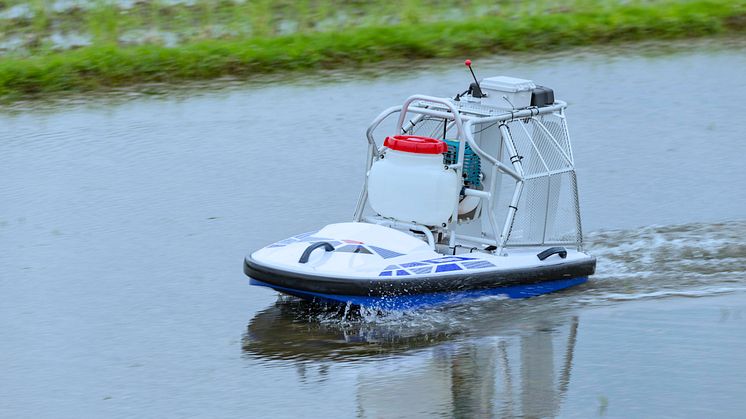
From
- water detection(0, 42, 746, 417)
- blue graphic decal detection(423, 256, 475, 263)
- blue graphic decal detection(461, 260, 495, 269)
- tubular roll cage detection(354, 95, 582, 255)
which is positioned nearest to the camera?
water detection(0, 42, 746, 417)

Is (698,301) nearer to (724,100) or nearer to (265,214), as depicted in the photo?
(265,214)

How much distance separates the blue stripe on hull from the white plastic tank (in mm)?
618

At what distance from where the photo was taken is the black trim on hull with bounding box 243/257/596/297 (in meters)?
9.28

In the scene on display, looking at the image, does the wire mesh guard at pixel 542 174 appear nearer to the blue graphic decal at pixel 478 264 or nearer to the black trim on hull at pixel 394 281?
the black trim on hull at pixel 394 281

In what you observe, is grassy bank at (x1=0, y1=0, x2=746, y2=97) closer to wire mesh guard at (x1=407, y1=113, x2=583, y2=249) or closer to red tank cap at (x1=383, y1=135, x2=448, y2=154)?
wire mesh guard at (x1=407, y1=113, x2=583, y2=249)

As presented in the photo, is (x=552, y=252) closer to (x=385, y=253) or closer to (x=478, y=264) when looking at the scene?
(x=478, y=264)

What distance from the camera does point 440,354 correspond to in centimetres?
909

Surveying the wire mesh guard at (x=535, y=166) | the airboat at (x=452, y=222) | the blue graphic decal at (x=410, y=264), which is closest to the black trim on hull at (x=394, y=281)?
the airboat at (x=452, y=222)

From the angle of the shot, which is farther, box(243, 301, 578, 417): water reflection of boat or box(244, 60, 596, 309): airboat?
box(244, 60, 596, 309): airboat

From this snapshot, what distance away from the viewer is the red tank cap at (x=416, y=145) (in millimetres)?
9911

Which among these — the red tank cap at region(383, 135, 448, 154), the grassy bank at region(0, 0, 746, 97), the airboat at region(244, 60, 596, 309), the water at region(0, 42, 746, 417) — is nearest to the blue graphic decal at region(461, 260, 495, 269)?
the airboat at region(244, 60, 596, 309)

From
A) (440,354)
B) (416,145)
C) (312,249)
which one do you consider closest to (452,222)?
(416,145)

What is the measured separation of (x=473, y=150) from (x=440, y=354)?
178 centimetres

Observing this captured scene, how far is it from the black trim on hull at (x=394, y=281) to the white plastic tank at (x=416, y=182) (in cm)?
58
